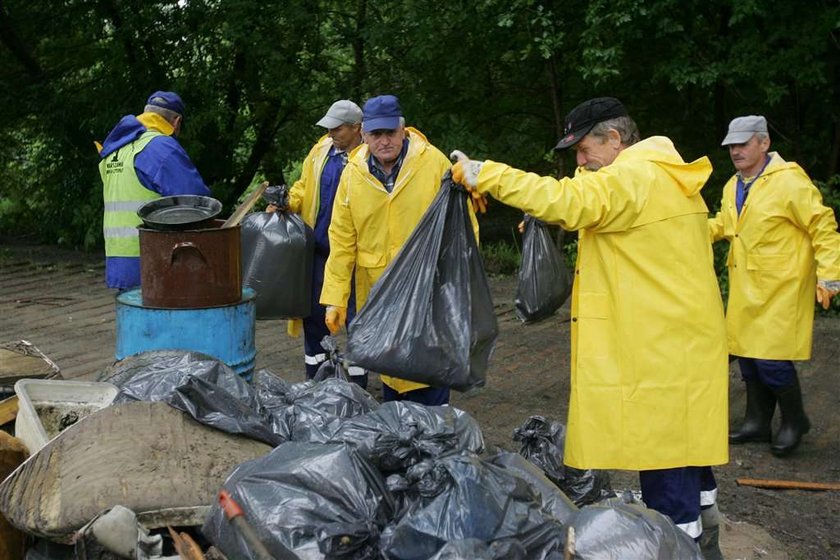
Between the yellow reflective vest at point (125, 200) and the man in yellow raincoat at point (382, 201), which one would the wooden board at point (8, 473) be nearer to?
the man in yellow raincoat at point (382, 201)

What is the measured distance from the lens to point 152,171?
5629 mm

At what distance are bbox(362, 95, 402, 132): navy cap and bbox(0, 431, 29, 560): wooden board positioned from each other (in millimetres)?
2128

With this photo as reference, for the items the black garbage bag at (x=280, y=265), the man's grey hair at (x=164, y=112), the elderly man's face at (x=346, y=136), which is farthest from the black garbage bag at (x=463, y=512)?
the man's grey hair at (x=164, y=112)

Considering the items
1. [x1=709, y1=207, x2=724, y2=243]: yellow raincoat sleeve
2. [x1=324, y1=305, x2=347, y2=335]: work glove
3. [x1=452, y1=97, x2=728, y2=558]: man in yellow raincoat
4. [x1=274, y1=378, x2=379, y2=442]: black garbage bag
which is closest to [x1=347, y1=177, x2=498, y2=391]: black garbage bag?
[x1=274, y1=378, x2=379, y2=442]: black garbage bag

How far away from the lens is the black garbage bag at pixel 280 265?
584 cm

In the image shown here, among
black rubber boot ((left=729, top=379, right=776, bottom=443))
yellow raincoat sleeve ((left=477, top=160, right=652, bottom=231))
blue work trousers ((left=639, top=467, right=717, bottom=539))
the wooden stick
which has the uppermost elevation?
yellow raincoat sleeve ((left=477, top=160, right=652, bottom=231))

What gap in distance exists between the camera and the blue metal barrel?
4.86 metres

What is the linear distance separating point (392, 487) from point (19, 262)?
394 inches

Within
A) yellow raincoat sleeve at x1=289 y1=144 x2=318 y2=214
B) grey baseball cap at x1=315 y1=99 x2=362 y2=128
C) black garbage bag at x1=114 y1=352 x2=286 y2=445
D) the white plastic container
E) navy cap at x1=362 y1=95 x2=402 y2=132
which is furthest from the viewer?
yellow raincoat sleeve at x1=289 y1=144 x2=318 y2=214

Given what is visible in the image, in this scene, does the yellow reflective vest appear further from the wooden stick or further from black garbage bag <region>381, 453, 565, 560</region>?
the wooden stick

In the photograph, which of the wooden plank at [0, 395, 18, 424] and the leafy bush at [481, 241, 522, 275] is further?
the leafy bush at [481, 241, 522, 275]

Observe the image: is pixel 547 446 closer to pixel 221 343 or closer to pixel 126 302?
pixel 221 343

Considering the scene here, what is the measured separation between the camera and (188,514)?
3.19m

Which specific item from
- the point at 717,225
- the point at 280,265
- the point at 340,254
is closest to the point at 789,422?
the point at 717,225
